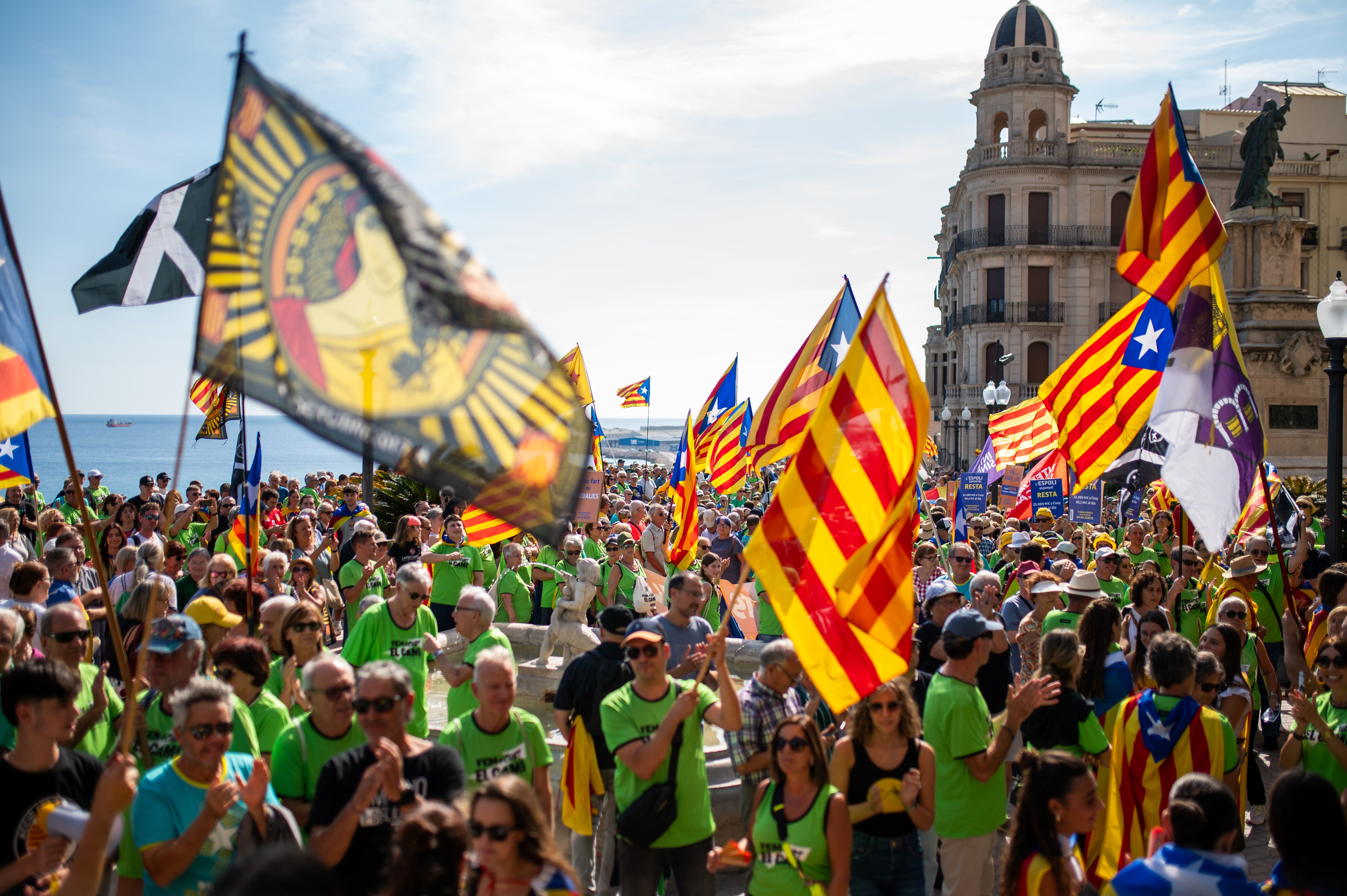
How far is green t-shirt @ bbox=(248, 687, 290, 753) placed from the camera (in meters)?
4.66

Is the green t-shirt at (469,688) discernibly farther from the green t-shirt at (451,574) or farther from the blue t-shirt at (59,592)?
the green t-shirt at (451,574)

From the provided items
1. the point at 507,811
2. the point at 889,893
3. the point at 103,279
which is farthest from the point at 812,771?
the point at 103,279

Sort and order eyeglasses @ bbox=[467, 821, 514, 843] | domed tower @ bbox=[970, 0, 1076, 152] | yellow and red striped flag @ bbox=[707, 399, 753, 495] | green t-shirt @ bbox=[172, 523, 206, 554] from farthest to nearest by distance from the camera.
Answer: domed tower @ bbox=[970, 0, 1076, 152]
yellow and red striped flag @ bbox=[707, 399, 753, 495]
green t-shirt @ bbox=[172, 523, 206, 554]
eyeglasses @ bbox=[467, 821, 514, 843]

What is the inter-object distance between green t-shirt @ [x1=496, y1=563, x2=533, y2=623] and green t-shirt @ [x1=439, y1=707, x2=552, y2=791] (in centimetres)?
555

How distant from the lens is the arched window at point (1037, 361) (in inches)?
1906

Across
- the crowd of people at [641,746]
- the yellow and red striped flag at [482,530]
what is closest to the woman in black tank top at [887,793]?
the crowd of people at [641,746]

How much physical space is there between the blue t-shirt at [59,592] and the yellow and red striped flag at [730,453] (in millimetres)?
8487

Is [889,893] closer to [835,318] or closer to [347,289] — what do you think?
[347,289]

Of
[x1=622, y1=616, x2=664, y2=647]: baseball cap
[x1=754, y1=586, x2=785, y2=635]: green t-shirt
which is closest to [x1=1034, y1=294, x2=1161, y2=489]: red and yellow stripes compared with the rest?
[x1=754, y1=586, x2=785, y2=635]: green t-shirt

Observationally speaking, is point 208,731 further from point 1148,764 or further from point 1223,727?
point 1223,727

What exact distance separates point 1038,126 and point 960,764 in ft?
163

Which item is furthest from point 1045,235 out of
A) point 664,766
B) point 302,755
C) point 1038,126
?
point 302,755

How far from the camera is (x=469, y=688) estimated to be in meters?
5.73

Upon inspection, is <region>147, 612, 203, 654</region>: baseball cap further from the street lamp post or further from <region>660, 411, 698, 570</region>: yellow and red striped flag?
the street lamp post
